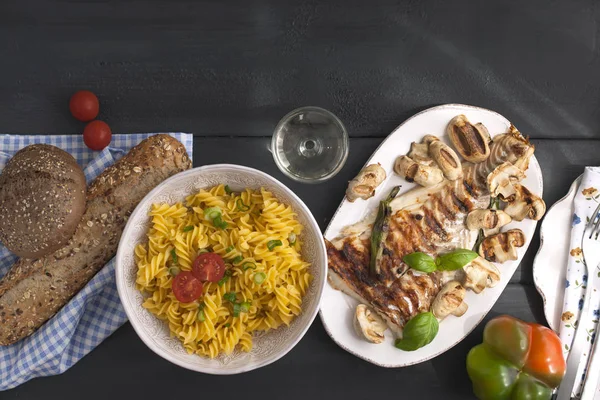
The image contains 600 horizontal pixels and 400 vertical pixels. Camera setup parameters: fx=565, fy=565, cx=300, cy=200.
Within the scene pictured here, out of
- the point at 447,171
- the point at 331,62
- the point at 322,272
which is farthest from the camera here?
the point at 331,62

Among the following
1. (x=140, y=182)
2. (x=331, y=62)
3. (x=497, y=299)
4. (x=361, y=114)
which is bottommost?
(x=497, y=299)

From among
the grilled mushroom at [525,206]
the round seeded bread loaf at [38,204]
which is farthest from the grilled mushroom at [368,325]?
the round seeded bread loaf at [38,204]

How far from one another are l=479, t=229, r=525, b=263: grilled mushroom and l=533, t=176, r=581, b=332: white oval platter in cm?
22

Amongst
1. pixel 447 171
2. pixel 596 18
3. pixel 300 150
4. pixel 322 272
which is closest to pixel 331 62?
pixel 300 150

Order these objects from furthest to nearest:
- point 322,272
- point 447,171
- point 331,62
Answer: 1. point 331,62
2. point 447,171
3. point 322,272

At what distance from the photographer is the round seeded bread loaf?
2920mm

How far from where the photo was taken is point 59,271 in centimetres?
307

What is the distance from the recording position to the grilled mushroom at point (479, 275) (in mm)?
3287

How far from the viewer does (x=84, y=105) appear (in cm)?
329

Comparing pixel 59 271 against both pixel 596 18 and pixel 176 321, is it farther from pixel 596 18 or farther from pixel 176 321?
pixel 596 18

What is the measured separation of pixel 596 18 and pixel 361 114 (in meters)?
1.62

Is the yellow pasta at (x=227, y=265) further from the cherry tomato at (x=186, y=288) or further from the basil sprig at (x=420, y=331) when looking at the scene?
Result: the basil sprig at (x=420, y=331)

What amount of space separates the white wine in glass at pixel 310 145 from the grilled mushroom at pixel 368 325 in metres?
0.81

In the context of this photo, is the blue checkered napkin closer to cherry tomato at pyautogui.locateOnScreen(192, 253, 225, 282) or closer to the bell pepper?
cherry tomato at pyautogui.locateOnScreen(192, 253, 225, 282)
